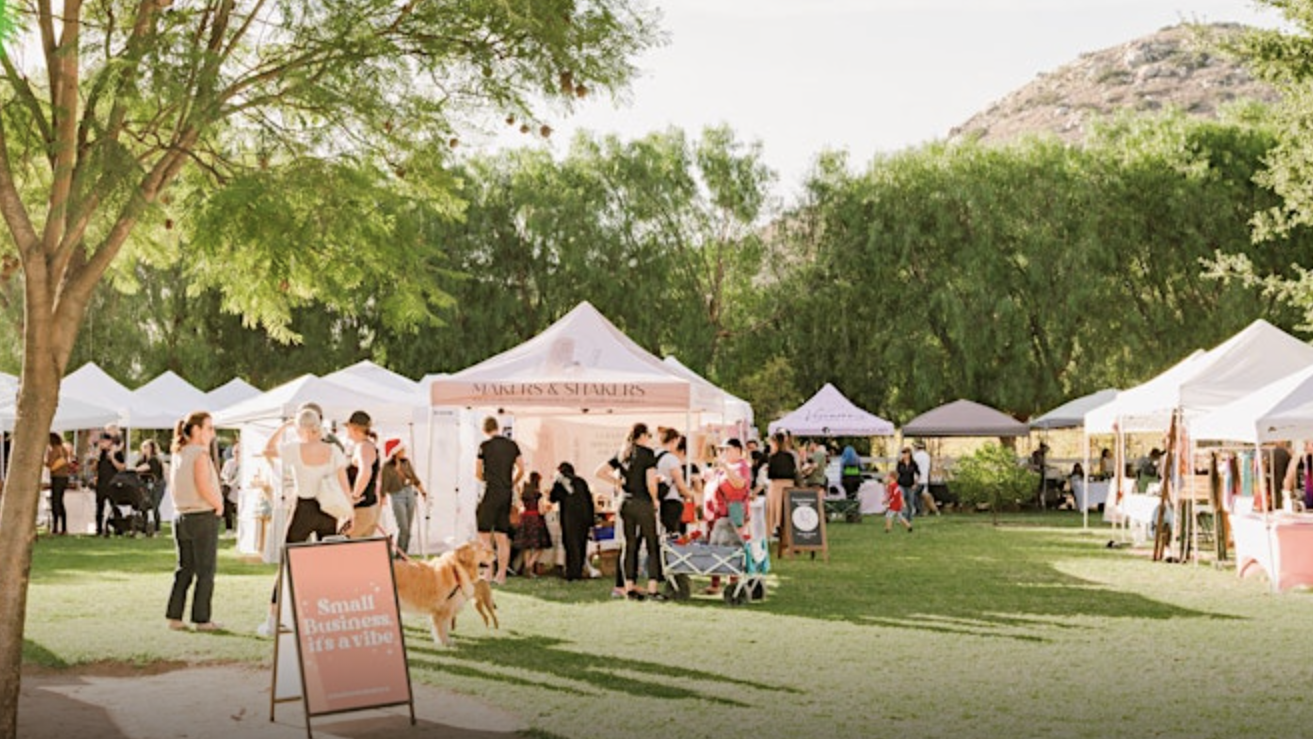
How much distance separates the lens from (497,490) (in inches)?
680

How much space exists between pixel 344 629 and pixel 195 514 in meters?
4.54

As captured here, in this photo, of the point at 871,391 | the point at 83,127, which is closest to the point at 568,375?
the point at 83,127

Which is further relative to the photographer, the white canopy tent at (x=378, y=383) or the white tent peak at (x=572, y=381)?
the white canopy tent at (x=378, y=383)

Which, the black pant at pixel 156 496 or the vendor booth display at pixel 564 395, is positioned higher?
the vendor booth display at pixel 564 395

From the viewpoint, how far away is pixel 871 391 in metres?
46.6

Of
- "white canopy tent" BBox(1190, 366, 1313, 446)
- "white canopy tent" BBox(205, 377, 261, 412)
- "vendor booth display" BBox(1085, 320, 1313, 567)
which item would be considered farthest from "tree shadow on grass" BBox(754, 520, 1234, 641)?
"white canopy tent" BBox(205, 377, 261, 412)

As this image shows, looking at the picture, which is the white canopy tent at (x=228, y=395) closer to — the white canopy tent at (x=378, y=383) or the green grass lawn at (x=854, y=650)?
the white canopy tent at (x=378, y=383)

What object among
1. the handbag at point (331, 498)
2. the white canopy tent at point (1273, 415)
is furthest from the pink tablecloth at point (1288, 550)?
the handbag at point (331, 498)

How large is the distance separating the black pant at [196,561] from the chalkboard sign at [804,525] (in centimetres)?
983

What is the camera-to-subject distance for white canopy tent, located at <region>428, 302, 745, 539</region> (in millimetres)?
18078

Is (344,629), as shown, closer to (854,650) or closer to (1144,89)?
(854,650)

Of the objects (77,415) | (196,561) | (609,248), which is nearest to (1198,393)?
(196,561)

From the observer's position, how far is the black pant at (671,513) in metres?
16.8

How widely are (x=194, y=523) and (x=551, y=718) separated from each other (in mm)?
5239
